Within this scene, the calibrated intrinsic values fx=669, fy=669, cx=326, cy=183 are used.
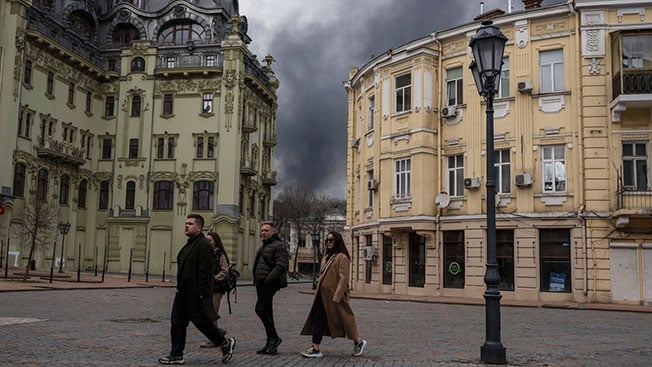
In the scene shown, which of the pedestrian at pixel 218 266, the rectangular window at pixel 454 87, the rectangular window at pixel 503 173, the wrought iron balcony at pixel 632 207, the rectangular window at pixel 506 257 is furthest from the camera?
the rectangular window at pixel 454 87

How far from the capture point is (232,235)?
4744 cm

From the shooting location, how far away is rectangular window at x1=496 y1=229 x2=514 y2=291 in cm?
2611

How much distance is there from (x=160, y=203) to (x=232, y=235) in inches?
244

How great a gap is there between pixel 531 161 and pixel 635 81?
4682 mm

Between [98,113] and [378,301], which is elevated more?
[98,113]

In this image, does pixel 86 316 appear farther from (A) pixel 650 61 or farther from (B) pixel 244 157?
(B) pixel 244 157

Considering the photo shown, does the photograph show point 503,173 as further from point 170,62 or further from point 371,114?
point 170,62

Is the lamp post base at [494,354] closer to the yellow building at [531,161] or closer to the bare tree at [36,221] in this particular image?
the yellow building at [531,161]

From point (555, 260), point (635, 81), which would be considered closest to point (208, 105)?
point (555, 260)

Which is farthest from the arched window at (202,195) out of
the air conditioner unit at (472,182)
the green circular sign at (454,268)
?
the air conditioner unit at (472,182)

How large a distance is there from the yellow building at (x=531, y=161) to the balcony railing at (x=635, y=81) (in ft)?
0.20

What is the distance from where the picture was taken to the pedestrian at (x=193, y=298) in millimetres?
8414

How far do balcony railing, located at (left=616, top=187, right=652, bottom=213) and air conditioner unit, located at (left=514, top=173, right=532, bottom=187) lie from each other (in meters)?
3.17

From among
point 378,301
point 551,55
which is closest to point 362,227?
point 378,301
